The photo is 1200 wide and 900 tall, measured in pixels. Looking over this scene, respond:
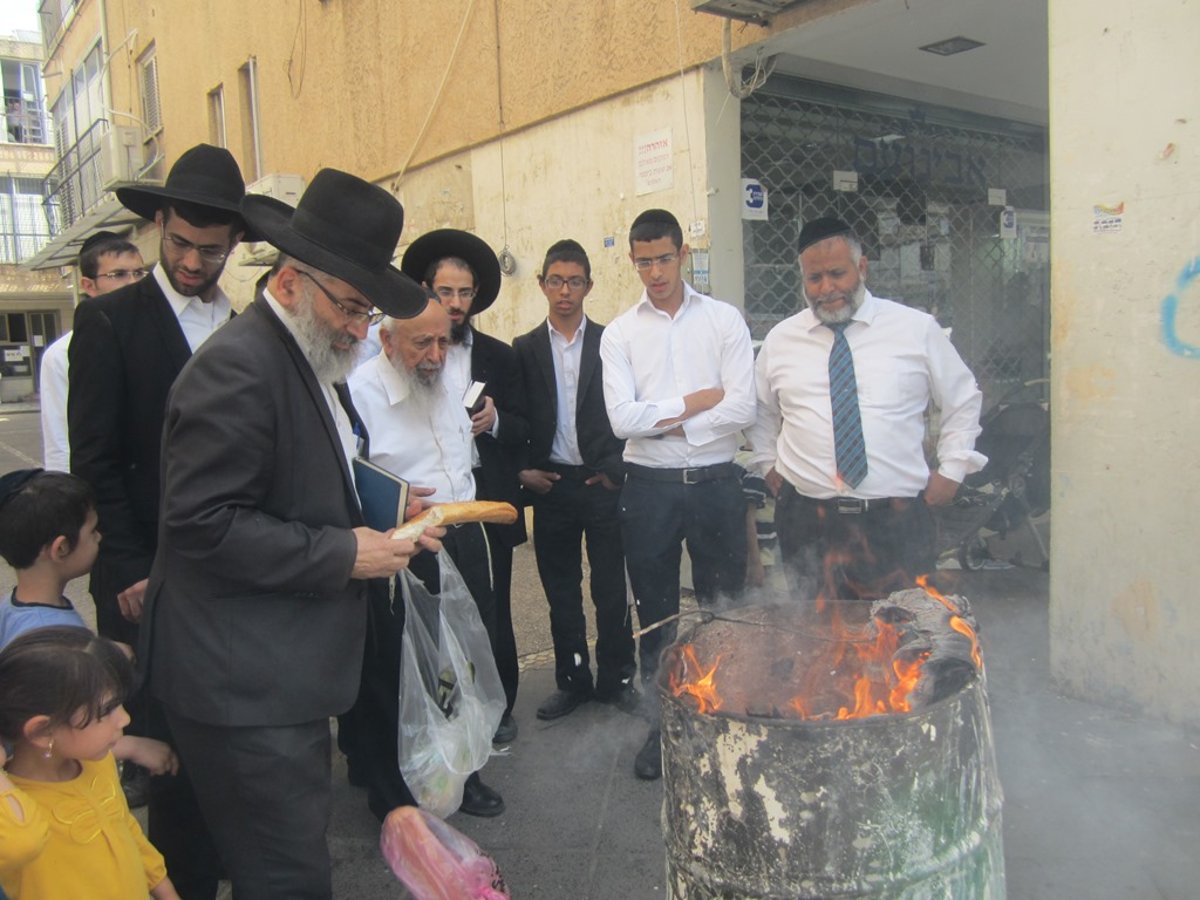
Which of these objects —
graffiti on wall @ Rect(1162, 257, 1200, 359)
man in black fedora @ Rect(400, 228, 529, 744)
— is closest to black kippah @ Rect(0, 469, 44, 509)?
man in black fedora @ Rect(400, 228, 529, 744)

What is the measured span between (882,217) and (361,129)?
18.7 feet

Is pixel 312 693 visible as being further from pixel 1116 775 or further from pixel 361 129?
pixel 361 129

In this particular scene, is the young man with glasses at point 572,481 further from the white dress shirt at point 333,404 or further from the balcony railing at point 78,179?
the balcony railing at point 78,179

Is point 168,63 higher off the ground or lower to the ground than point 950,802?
higher

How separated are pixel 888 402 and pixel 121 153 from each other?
54.3ft

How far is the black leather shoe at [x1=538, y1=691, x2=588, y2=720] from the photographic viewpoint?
445 cm

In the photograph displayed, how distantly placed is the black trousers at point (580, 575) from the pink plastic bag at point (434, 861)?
1717mm

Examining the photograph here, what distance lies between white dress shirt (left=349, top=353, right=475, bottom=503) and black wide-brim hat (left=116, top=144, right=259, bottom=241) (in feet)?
2.13

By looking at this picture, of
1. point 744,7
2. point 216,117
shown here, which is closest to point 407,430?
point 744,7

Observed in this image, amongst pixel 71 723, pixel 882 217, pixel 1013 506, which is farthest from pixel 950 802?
pixel 882 217

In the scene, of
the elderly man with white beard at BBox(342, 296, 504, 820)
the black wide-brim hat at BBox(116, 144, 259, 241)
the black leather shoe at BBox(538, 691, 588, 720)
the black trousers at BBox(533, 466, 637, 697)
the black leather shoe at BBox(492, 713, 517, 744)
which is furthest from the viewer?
the black leather shoe at BBox(538, 691, 588, 720)

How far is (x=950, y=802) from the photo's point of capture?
1999 millimetres

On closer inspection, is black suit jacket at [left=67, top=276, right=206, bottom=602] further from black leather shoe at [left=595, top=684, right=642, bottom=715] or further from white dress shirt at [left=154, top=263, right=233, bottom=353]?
black leather shoe at [left=595, top=684, right=642, bottom=715]

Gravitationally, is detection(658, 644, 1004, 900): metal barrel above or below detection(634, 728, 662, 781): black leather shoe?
above
